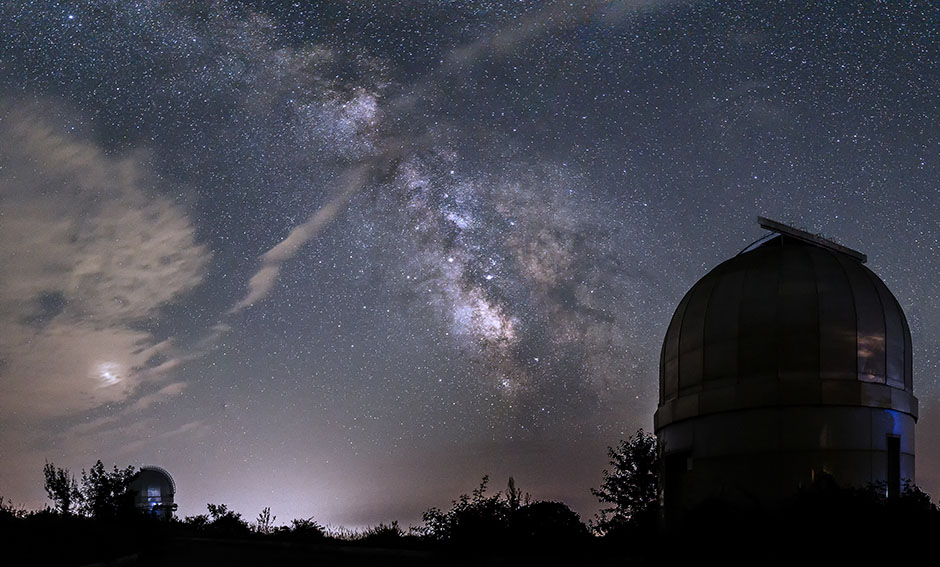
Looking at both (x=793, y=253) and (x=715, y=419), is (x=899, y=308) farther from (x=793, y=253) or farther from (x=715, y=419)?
(x=715, y=419)

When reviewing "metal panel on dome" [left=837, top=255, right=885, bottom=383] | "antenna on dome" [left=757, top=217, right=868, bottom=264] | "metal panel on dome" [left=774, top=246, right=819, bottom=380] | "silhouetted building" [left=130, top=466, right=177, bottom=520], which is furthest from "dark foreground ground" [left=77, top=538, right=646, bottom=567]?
"silhouetted building" [left=130, top=466, right=177, bottom=520]

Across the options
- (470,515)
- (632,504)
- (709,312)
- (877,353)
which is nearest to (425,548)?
(470,515)

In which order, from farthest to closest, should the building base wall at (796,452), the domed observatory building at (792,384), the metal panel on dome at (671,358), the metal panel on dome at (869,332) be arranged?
the metal panel on dome at (671,358)
the metal panel on dome at (869,332)
the domed observatory building at (792,384)
the building base wall at (796,452)

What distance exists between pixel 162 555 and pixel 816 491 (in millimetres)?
11796

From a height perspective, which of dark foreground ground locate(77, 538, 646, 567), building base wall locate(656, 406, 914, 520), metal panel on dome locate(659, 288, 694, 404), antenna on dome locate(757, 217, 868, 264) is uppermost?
antenna on dome locate(757, 217, 868, 264)

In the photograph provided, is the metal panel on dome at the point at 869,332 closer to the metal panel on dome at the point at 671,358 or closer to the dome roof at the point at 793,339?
the dome roof at the point at 793,339

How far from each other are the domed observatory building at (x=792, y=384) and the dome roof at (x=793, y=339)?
0.8 inches

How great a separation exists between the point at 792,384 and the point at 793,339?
0.90 metres

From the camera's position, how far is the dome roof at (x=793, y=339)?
16938 mm

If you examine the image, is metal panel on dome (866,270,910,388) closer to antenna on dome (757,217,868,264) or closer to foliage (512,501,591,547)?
antenna on dome (757,217,868,264)

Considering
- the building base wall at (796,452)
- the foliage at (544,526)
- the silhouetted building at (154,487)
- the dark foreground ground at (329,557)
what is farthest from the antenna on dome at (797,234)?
the silhouetted building at (154,487)

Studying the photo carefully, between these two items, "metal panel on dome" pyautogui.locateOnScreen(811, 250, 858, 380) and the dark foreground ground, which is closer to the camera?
the dark foreground ground

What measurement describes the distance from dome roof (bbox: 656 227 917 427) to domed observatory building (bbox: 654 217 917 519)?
0.02 metres

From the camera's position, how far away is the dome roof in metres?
16.9
